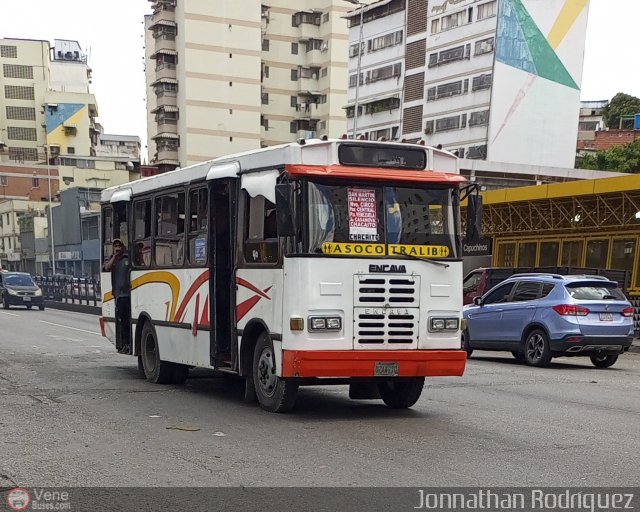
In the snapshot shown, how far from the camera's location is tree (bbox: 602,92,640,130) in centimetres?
9122

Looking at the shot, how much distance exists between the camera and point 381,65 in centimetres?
8006

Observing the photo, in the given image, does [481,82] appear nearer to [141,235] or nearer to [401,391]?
[141,235]

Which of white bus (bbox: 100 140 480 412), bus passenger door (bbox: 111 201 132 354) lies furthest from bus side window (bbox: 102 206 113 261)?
white bus (bbox: 100 140 480 412)

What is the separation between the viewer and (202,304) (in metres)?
10.9

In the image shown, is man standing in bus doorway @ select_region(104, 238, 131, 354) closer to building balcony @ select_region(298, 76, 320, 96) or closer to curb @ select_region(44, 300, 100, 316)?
curb @ select_region(44, 300, 100, 316)

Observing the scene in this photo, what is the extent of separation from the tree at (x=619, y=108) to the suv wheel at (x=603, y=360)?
262 feet

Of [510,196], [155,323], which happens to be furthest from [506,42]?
[155,323]

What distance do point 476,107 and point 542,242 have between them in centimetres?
4118

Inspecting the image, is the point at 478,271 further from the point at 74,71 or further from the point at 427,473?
the point at 74,71

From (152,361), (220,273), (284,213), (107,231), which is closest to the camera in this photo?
(284,213)

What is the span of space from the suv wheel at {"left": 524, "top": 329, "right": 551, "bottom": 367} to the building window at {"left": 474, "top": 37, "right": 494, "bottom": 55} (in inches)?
2189

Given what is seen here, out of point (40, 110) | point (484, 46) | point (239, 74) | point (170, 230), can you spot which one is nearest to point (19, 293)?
point (170, 230)

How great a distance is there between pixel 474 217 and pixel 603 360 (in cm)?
838

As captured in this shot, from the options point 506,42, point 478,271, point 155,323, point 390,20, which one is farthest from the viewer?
point 390,20
